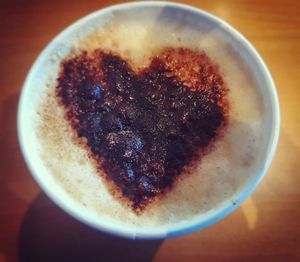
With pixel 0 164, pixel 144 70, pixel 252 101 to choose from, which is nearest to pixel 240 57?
pixel 252 101

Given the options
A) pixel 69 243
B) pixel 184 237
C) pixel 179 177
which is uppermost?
pixel 179 177

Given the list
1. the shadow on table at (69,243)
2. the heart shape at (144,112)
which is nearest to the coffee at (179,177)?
the heart shape at (144,112)

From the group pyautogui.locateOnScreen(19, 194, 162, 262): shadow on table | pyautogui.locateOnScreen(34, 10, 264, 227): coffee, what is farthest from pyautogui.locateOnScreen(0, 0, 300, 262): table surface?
pyautogui.locateOnScreen(34, 10, 264, 227): coffee

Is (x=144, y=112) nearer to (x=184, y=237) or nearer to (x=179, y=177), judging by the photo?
A: (x=179, y=177)

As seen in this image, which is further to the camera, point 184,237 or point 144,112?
point 184,237

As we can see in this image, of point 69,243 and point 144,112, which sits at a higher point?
point 144,112

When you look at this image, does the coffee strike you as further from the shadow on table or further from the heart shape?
the shadow on table

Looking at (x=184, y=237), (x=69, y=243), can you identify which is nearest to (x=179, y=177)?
(x=184, y=237)

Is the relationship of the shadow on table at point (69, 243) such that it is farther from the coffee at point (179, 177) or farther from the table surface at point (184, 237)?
the coffee at point (179, 177)

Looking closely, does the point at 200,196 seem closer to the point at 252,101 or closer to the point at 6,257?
the point at 252,101
